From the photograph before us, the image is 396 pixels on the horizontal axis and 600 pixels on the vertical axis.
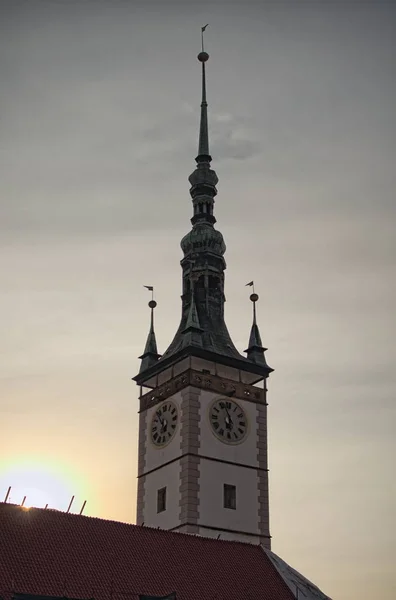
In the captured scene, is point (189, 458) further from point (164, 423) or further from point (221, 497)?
point (164, 423)

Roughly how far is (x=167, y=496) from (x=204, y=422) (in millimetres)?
4188

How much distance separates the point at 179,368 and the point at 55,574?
19379 mm

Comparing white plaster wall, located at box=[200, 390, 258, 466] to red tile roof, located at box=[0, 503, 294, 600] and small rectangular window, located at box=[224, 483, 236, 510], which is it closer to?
small rectangular window, located at box=[224, 483, 236, 510]

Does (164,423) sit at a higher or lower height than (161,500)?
higher

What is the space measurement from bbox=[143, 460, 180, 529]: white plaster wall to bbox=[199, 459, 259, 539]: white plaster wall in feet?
4.29

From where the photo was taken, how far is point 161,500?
52219 mm

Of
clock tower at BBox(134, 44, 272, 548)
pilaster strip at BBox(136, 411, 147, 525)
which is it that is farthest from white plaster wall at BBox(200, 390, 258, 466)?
pilaster strip at BBox(136, 411, 147, 525)

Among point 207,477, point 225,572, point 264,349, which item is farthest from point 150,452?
point 225,572

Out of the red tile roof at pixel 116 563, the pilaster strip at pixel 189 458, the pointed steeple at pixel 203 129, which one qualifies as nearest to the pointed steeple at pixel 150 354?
the pilaster strip at pixel 189 458

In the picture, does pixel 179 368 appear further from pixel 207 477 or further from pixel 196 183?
pixel 196 183

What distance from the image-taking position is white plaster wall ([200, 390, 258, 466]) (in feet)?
172

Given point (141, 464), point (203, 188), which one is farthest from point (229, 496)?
point (203, 188)

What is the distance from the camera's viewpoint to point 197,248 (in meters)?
59.6

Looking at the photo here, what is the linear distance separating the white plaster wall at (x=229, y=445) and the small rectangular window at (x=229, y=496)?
1.50m
